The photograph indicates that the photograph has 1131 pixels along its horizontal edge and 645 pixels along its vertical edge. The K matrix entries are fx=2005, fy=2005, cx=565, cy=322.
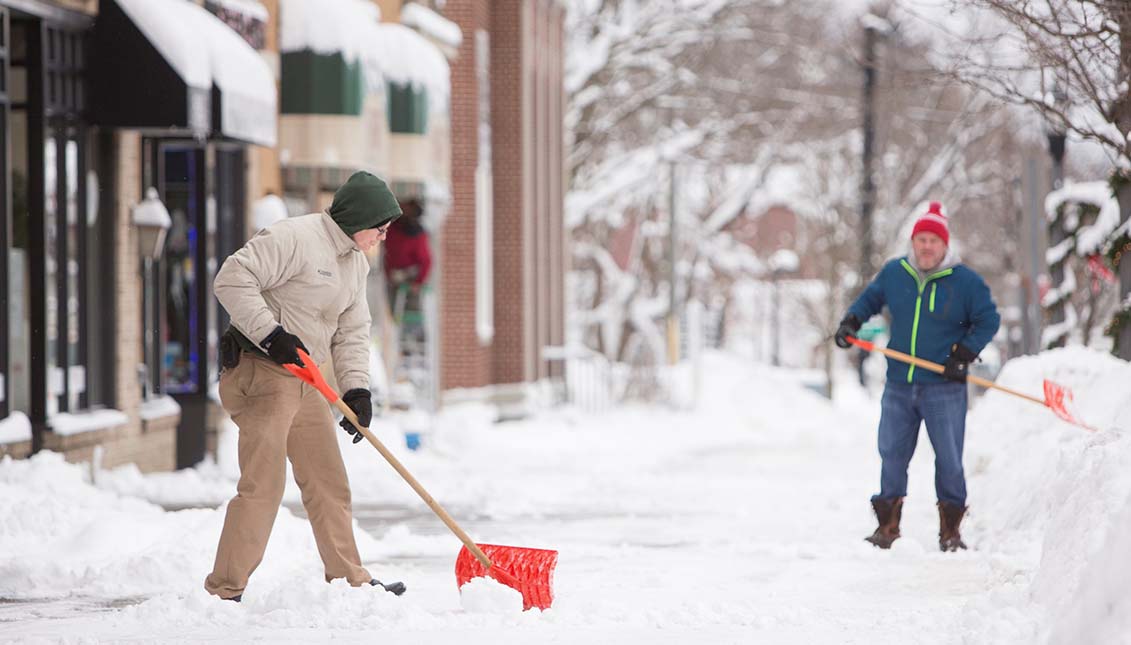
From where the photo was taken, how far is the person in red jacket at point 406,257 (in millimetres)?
22125

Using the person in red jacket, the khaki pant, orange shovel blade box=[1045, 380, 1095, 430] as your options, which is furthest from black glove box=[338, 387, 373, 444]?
the person in red jacket

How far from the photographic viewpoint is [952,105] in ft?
142

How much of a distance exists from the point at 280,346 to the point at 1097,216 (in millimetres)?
11365

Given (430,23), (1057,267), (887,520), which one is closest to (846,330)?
(887,520)

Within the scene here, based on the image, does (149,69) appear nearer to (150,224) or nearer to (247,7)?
(150,224)

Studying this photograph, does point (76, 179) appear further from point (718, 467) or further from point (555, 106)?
Answer: point (555, 106)

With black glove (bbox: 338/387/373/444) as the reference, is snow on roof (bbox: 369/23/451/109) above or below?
above

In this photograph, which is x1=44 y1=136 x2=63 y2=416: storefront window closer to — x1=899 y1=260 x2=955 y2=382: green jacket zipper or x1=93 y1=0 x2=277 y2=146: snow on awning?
x1=93 y1=0 x2=277 y2=146: snow on awning

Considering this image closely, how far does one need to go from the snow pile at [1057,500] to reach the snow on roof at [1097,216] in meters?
1.74

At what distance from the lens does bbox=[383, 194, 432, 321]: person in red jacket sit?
22125mm

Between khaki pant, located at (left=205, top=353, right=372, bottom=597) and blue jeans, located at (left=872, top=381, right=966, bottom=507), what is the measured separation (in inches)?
143

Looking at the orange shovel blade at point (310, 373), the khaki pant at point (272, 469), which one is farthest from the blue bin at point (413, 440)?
the orange shovel blade at point (310, 373)

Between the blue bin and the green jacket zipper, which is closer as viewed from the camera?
the green jacket zipper

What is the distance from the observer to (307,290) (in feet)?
26.7
